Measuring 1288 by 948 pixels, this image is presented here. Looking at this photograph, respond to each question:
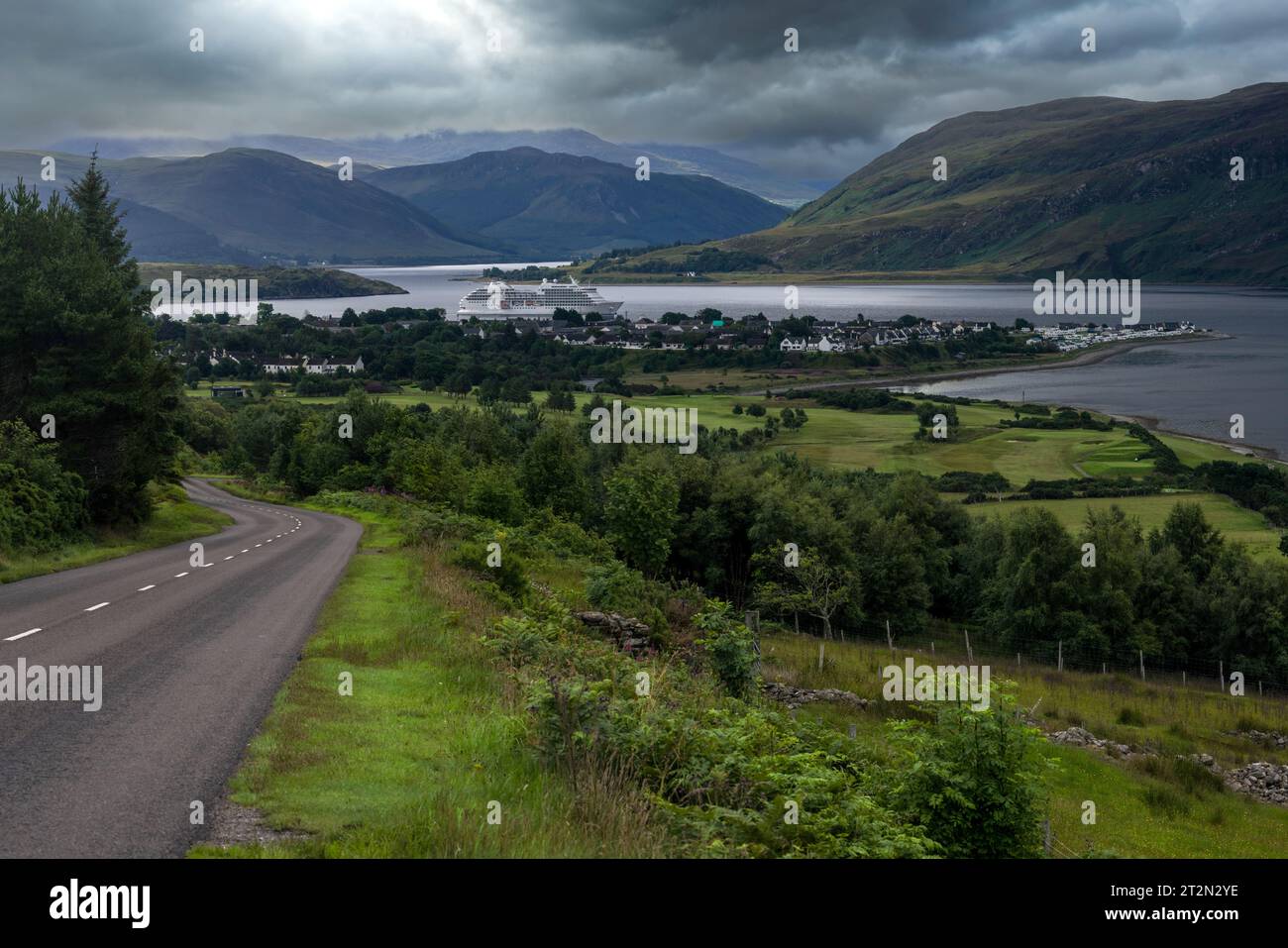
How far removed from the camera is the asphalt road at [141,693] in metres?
7.93

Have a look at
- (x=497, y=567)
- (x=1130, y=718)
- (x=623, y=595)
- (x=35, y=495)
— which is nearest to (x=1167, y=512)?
(x=1130, y=718)

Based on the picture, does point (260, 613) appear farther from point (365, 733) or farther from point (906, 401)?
point (906, 401)

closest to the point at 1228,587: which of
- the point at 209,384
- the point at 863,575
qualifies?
the point at 863,575

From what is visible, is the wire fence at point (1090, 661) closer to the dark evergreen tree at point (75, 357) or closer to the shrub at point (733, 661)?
the shrub at point (733, 661)

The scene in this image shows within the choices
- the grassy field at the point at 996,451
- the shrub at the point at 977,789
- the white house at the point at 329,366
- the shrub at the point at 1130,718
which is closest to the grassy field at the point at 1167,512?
the grassy field at the point at 996,451

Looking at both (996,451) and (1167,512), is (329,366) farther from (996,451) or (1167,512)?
(1167,512)

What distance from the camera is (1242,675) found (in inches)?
1859

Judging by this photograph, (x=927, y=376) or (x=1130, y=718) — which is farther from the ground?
(x=927, y=376)

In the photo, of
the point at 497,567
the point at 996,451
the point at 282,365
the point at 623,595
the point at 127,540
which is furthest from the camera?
the point at 282,365

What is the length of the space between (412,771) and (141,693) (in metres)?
4.87

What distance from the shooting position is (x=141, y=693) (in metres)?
12.3

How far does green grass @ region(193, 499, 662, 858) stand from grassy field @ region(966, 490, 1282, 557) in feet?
209

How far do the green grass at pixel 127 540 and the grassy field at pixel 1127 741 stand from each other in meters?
20.3
